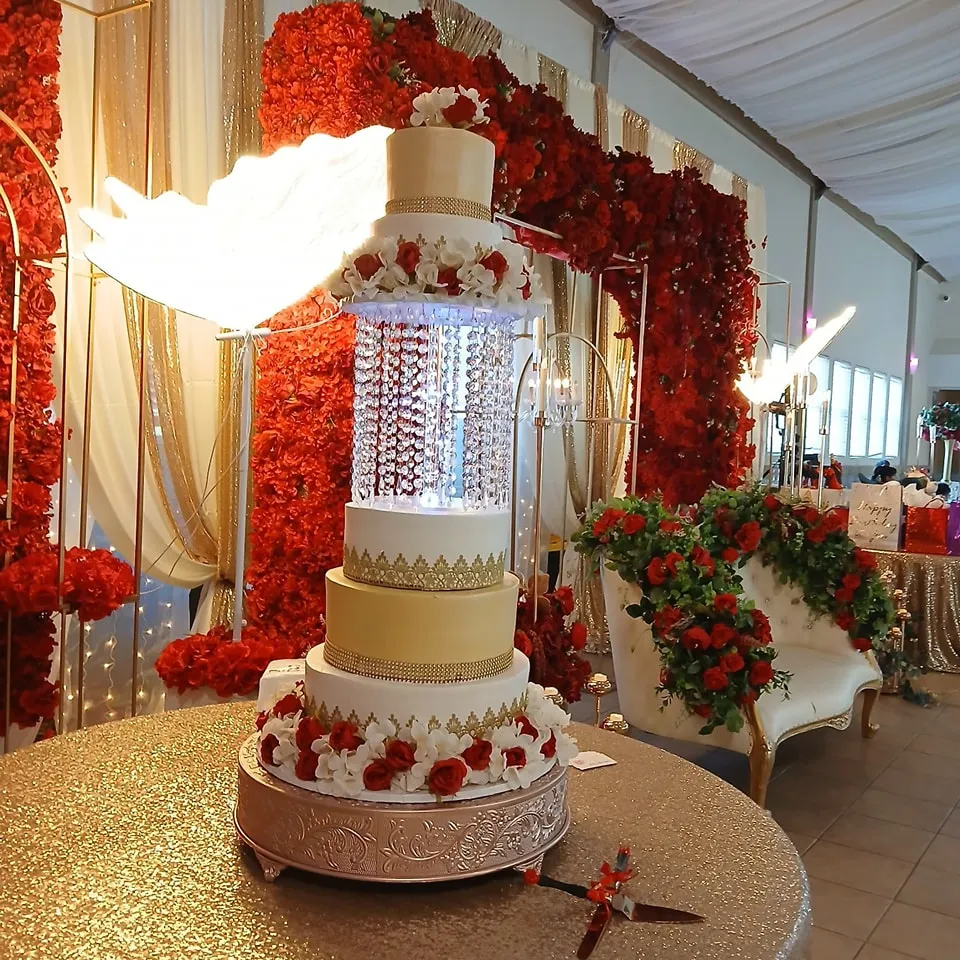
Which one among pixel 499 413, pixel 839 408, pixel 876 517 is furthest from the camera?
pixel 839 408

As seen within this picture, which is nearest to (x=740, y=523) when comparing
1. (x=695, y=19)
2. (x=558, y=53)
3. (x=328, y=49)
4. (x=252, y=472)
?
(x=252, y=472)

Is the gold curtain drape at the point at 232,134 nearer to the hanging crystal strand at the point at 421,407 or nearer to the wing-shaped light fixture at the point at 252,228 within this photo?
the wing-shaped light fixture at the point at 252,228

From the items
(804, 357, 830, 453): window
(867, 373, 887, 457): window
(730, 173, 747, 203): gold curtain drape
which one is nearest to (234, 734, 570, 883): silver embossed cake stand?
(730, 173, 747, 203): gold curtain drape

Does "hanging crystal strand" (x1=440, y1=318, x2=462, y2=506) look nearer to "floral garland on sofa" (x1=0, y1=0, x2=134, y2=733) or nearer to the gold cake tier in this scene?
the gold cake tier

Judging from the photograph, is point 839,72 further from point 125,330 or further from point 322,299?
point 125,330

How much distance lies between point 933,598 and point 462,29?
4.35m

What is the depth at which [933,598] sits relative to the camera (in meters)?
5.91

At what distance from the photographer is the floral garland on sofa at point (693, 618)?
131 inches

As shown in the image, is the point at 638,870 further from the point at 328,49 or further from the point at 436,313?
the point at 328,49

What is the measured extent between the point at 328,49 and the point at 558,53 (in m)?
3.27

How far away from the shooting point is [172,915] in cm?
117

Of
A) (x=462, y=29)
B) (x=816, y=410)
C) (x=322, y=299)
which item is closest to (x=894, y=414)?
(x=816, y=410)

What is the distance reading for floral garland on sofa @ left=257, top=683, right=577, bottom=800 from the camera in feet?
4.26

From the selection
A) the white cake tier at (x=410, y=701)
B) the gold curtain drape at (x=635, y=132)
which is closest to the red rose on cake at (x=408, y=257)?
the white cake tier at (x=410, y=701)
